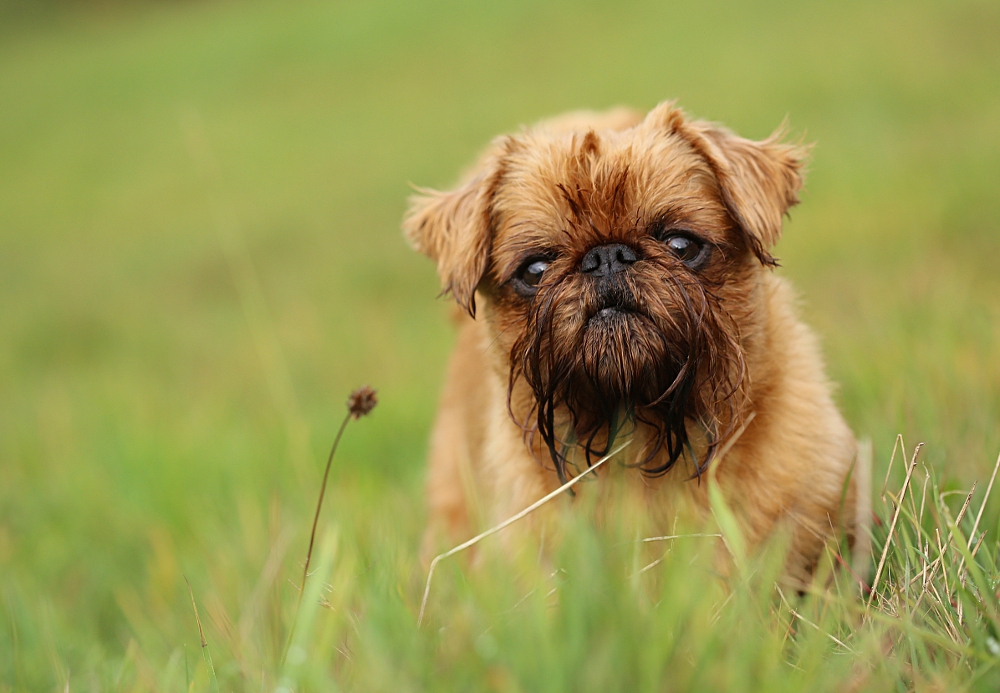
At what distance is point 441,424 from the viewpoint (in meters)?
4.80

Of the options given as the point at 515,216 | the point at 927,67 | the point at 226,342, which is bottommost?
the point at 226,342

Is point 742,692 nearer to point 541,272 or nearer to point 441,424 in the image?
point 541,272

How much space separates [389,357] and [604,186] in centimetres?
439

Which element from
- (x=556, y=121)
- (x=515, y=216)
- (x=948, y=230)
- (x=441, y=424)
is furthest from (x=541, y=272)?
(x=948, y=230)

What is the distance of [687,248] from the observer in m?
2.90

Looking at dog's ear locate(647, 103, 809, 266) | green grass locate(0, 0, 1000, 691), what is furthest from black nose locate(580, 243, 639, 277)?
green grass locate(0, 0, 1000, 691)

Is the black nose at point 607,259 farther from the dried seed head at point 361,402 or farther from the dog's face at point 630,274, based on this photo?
the dried seed head at point 361,402

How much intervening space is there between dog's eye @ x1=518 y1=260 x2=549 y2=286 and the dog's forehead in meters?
0.09

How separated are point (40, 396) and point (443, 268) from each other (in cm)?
671

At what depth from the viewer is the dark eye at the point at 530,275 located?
298 centimetres

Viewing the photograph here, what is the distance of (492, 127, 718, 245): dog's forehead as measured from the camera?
2.88 metres

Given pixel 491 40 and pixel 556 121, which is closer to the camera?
pixel 556 121

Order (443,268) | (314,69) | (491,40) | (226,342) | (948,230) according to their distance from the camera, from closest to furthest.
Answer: (443,268) < (948,230) < (226,342) < (491,40) < (314,69)

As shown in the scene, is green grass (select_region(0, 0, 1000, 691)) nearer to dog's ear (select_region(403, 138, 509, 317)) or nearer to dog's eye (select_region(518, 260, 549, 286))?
dog's ear (select_region(403, 138, 509, 317))
